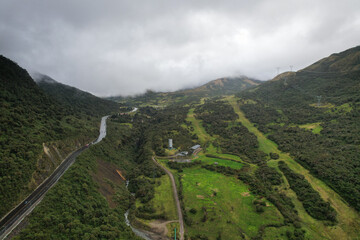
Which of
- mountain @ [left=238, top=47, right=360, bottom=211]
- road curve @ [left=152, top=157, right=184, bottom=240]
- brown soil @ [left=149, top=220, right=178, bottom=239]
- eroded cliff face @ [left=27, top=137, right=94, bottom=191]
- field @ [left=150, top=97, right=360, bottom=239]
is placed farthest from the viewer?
mountain @ [left=238, top=47, right=360, bottom=211]

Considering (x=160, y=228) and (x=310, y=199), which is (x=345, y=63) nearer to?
(x=310, y=199)

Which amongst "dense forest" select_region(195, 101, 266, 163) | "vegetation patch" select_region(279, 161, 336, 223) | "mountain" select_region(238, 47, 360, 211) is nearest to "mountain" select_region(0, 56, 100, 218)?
"dense forest" select_region(195, 101, 266, 163)

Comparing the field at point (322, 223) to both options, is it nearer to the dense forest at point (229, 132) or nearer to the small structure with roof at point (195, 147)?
the dense forest at point (229, 132)

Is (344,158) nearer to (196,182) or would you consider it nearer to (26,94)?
(196,182)

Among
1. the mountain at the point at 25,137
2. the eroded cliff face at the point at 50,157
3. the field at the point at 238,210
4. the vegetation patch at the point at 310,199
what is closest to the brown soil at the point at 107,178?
the eroded cliff face at the point at 50,157

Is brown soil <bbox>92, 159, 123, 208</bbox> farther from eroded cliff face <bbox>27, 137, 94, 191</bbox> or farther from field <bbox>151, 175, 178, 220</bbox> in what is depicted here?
field <bbox>151, 175, 178, 220</bbox>

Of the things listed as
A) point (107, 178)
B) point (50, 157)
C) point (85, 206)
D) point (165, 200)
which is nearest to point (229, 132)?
point (165, 200)
